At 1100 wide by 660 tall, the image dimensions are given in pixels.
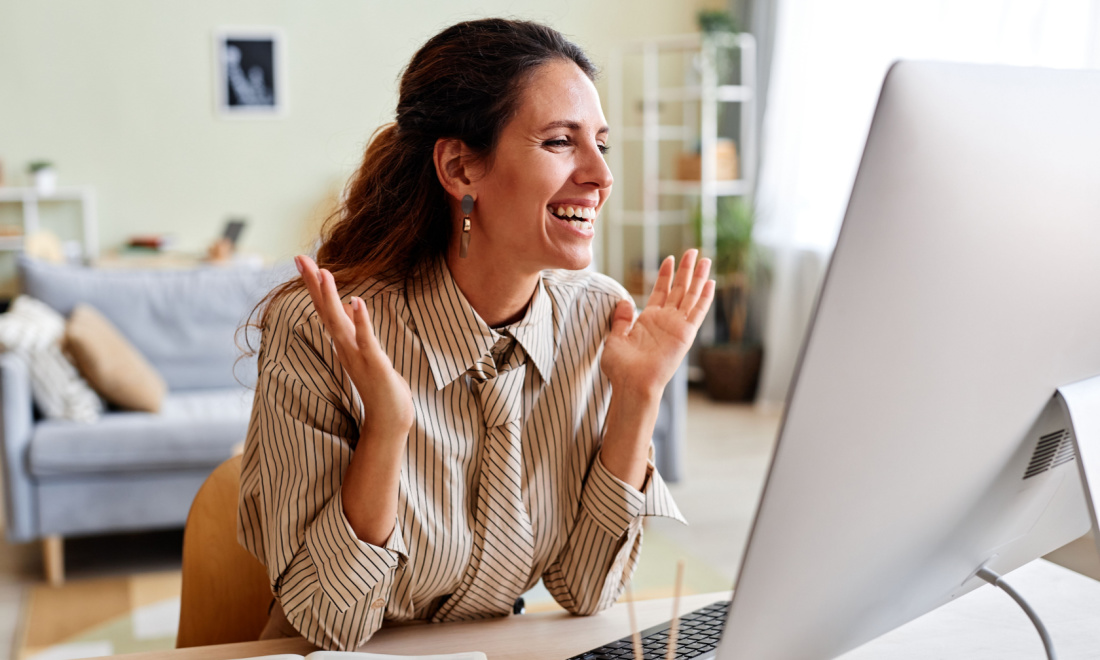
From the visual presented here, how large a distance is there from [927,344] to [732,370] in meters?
4.73

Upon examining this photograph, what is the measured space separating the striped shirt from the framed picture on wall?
493 cm

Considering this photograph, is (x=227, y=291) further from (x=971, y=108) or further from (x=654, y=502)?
(x=971, y=108)

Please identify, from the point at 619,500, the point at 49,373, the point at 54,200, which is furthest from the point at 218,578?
the point at 54,200

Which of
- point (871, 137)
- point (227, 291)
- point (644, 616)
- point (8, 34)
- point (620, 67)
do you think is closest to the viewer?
point (871, 137)

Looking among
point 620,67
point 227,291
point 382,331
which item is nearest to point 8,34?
point 227,291

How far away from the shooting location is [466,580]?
42.3 inches

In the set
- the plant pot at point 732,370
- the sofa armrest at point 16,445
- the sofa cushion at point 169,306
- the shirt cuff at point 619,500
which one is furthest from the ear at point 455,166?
the plant pot at point 732,370

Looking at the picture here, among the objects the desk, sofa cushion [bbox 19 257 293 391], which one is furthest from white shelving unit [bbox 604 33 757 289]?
the desk

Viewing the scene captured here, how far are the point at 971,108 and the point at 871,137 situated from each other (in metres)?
0.07

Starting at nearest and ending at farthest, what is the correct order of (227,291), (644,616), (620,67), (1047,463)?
1. (1047,463)
2. (644,616)
3. (227,291)
4. (620,67)

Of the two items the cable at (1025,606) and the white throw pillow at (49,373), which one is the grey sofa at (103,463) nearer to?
the white throw pillow at (49,373)

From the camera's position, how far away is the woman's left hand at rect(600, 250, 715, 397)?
41.6 inches

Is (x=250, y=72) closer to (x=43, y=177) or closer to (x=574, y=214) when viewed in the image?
(x=43, y=177)

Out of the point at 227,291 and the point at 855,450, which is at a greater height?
the point at 855,450
